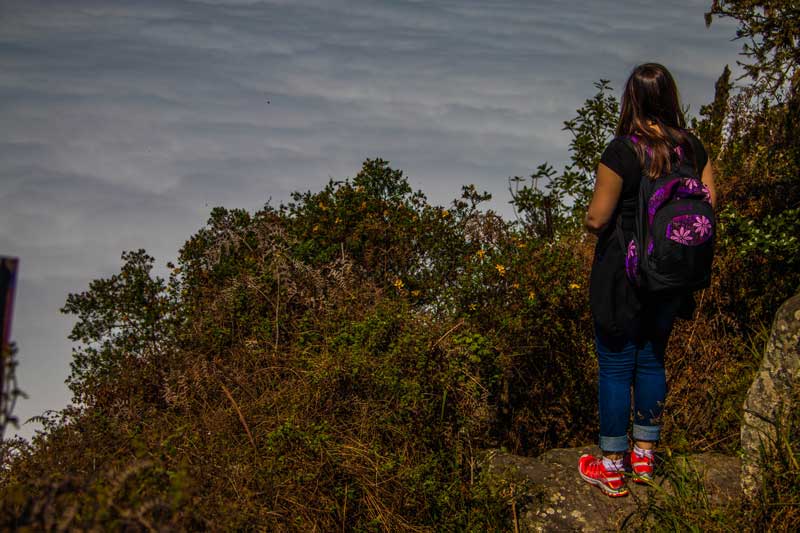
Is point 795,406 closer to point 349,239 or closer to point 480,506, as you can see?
point 480,506

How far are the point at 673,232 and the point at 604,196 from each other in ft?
1.22

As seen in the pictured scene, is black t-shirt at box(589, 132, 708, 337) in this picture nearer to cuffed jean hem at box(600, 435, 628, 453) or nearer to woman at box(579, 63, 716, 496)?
woman at box(579, 63, 716, 496)

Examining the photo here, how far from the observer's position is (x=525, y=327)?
17.9ft

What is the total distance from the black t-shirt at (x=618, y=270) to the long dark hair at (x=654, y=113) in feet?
0.25

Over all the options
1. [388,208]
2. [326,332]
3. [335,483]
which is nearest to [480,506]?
[335,483]

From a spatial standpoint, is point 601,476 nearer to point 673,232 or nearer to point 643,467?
point 643,467

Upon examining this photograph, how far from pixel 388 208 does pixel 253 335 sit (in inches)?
70.1

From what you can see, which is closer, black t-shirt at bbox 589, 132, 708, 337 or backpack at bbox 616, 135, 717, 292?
backpack at bbox 616, 135, 717, 292

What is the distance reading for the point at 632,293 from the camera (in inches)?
151

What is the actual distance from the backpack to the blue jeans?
317mm

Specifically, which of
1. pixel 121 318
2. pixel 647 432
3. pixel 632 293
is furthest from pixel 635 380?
pixel 121 318

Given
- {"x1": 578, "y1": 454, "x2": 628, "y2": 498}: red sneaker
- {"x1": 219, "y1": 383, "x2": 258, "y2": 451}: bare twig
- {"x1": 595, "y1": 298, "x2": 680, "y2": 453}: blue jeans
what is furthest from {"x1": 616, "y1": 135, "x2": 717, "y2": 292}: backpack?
{"x1": 219, "y1": 383, "x2": 258, "y2": 451}: bare twig

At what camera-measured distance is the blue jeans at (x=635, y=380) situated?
13.0 feet

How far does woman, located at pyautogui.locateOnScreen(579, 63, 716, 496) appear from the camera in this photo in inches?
149
